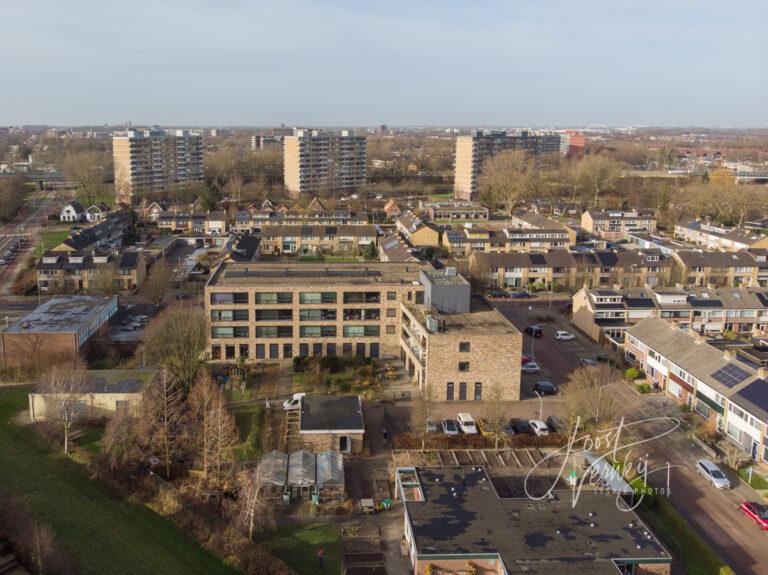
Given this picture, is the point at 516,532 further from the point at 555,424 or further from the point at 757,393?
the point at 757,393

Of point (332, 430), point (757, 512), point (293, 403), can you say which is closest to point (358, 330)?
point (293, 403)

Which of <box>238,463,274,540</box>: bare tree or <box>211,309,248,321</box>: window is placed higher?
<box>211,309,248,321</box>: window

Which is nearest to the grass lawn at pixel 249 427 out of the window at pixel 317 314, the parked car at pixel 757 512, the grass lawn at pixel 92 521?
the grass lawn at pixel 92 521

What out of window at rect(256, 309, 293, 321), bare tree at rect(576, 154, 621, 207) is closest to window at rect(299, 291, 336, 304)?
window at rect(256, 309, 293, 321)

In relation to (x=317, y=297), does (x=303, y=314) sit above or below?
below

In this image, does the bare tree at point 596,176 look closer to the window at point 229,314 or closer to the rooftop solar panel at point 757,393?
the window at point 229,314

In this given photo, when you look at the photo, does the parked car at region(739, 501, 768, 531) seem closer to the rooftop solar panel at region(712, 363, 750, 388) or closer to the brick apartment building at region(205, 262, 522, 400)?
the rooftop solar panel at region(712, 363, 750, 388)
